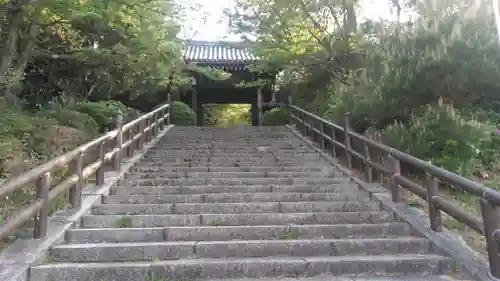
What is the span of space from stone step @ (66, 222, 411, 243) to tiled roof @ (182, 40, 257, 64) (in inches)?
466

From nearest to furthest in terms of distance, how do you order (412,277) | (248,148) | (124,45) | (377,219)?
(412,277) < (377,219) < (124,45) < (248,148)

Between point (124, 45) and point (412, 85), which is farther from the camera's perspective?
point (124, 45)

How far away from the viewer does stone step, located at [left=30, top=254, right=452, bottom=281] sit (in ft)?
11.1

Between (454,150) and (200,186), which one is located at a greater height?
(454,150)

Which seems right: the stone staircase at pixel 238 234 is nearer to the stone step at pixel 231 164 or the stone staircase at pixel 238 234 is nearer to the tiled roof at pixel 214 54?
the stone step at pixel 231 164

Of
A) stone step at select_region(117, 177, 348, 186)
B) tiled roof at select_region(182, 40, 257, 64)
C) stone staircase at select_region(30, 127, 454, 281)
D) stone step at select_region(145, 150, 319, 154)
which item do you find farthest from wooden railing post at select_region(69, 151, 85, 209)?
tiled roof at select_region(182, 40, 257, 64)

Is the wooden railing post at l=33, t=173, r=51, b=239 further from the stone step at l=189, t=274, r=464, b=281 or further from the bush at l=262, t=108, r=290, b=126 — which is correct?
the bush at l=262, t=108, r=290, b=126

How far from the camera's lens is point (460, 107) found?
6555 mm

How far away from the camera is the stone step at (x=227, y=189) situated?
568cm

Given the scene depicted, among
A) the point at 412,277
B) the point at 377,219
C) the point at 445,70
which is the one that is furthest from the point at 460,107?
the point at 412,277

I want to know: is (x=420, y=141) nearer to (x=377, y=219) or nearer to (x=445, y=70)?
(x=445, y=70)

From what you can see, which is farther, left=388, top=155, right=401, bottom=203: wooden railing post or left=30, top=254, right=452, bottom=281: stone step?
left=388, top=155, right=401, bottom=203: wooden railing post

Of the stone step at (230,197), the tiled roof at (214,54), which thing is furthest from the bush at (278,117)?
the stone step at (230,197)

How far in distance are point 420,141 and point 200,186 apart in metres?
3.08
